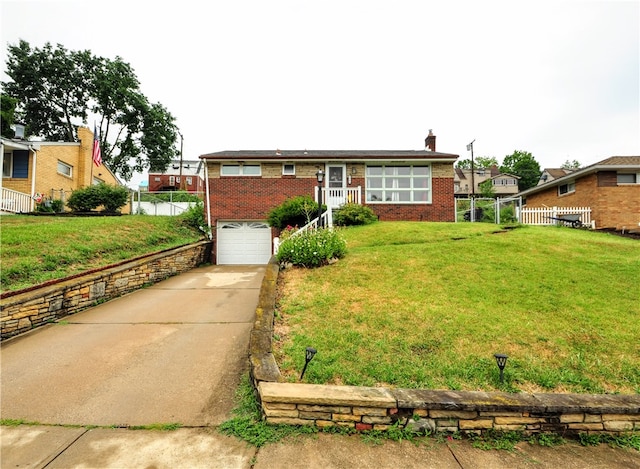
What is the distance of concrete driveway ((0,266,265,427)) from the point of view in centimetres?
322

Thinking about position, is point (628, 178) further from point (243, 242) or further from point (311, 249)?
point (243, 242)

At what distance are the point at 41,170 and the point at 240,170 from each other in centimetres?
1215

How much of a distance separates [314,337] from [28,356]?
13.5ft

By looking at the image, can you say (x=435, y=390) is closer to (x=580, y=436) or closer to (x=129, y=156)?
(x=580, y=436)

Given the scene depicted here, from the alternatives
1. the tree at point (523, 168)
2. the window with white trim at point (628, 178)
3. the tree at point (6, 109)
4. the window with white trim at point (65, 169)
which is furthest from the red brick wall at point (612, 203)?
the tree at point (523, 168)

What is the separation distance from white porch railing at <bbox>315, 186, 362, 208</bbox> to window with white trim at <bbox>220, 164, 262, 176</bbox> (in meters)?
3.52

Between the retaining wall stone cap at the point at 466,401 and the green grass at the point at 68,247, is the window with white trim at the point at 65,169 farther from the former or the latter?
the retaining wall stone cap at the point at 466,401

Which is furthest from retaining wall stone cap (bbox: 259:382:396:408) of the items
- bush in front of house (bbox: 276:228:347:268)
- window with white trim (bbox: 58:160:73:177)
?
window with white trim (bbox: 58:160:73:177)

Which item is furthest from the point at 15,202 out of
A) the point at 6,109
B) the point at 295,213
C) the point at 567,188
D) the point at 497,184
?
the point at 497,184

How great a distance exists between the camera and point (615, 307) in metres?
4.96

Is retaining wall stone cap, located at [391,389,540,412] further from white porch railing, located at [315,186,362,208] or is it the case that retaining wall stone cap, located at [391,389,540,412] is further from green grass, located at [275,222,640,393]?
white porch railing, located at [315,186,362,208]

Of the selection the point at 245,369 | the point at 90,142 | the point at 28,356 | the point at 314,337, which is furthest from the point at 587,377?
the point at 90,142

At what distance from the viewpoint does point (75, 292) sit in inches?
247

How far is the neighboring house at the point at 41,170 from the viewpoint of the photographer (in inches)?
624
